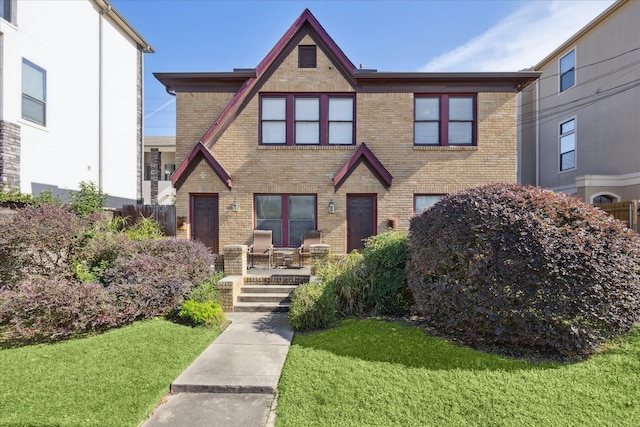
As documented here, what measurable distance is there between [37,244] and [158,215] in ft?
16.1

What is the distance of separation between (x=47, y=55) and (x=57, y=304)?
11.1 meters

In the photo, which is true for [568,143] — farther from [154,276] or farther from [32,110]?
[32,110]

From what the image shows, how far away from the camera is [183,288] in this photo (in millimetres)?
6578

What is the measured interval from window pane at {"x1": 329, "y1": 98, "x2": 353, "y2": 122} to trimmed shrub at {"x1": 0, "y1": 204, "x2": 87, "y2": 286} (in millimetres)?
8103

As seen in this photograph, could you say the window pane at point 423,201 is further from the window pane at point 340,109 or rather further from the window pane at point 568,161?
the window pane at point 568,161

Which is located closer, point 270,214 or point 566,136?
point 270,214

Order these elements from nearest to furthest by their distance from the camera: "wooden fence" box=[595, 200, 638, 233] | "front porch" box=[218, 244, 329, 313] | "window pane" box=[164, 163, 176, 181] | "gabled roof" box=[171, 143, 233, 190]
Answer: "front porch" box=[218, 244, 329, 313]
"wooden fence" box=[595, 200, 638, 233]
"gabled roof" box=[171, 143, 233, 190]
"window pane" box=[164, 163, 176, 181]

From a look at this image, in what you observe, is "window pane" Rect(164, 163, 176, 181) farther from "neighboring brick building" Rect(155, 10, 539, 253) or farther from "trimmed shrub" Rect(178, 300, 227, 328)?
"trimmed shrub" Rect(178, 300, 227, 328)

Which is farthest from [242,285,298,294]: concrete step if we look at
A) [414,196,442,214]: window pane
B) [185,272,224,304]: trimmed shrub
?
[414,196,442,214]: window pane

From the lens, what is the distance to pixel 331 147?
10992 millimetres

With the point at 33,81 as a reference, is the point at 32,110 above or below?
below

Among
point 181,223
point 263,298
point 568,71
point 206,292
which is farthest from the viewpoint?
point 568,71

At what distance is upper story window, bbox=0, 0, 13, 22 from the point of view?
10.2 metres

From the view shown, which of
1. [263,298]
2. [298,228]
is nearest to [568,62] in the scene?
[298,228]
